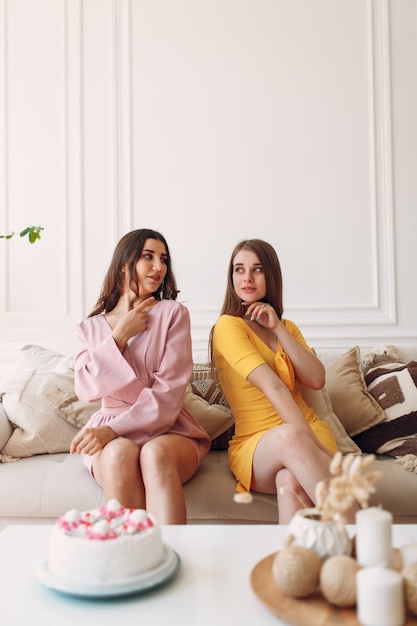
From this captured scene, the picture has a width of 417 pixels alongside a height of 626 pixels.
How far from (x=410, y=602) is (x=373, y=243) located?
250 centimetres

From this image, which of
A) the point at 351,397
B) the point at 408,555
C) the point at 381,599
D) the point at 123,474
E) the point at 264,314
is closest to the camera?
the point at 381,599

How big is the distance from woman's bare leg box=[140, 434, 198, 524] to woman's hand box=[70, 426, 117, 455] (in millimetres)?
139

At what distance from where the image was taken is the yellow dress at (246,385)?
83.7 inches

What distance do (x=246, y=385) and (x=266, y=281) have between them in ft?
1.34

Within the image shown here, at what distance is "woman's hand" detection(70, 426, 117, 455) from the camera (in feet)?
6.40

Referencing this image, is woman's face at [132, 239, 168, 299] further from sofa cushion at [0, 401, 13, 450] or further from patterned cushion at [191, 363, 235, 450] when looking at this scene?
sofa cushion at [0, 401, 13, 450]

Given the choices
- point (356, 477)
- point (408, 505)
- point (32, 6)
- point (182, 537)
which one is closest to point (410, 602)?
point (356, 477)

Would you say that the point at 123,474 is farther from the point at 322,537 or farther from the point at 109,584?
the point at 322,537

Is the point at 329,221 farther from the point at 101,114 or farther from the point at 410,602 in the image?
the point at 410,602

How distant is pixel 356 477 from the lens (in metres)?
0.97

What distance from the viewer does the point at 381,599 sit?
908 millimetres

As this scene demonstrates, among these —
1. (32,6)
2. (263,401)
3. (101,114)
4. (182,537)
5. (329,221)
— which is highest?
(32,6)

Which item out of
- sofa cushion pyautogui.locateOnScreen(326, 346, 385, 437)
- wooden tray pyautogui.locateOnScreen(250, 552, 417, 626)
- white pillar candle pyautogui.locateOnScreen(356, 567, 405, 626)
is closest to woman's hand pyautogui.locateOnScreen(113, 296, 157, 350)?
sofa cushion pyautogui.locateOnScreen(326, 346, 385, 437)

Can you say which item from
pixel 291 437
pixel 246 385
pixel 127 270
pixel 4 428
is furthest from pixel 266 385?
pixel 4 428
